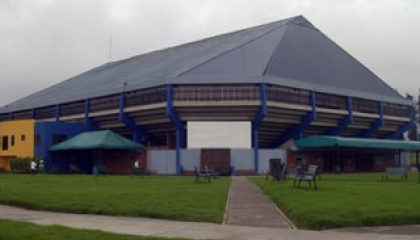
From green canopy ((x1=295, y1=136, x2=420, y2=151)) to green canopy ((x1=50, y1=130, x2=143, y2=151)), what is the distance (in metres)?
18.6

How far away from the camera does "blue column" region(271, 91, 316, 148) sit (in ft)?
189

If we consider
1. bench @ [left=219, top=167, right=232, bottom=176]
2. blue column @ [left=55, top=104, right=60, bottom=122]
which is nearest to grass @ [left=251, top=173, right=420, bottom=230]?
bench @ [left=219, top=167, right=232, bottom=176]

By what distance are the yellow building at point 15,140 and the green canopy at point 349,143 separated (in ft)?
103

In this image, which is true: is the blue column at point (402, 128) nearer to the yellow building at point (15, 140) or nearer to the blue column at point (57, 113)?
the blue column at point (57, 113)

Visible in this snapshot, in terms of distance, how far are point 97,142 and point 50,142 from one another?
8614mm

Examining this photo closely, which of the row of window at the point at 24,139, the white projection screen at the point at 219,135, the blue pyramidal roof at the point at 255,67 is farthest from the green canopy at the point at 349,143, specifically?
the row of window at the point at 24,139

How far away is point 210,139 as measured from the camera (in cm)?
5544

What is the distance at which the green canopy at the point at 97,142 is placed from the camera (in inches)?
2195

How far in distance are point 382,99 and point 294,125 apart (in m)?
15.2

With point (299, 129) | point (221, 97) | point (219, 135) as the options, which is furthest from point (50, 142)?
point (299, 129)

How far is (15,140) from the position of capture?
208ft

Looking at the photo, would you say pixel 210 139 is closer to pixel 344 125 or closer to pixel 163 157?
pixel 163 157

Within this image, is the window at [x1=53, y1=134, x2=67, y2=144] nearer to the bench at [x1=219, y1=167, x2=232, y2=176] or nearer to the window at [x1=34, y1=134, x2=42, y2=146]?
the window at [x1=34, y1=134, x2=42, y2=146]

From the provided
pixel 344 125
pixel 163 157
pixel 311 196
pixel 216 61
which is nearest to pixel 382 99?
pixel 344 125
